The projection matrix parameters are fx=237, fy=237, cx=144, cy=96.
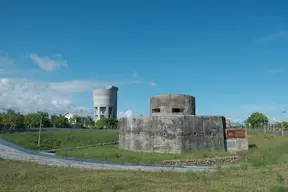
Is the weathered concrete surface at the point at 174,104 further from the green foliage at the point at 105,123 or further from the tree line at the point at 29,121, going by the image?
the green foliage at the point at 105,123

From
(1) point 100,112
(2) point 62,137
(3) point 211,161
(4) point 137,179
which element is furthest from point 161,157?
(1) point 100,112

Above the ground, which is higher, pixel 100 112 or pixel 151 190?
pixel 100 112

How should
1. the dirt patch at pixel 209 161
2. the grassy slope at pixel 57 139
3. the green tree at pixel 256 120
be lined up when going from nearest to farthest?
the dirt patch at pixel 209 161 < the grassy slope at pixel 57 139 < the green tree at pixel 256 120

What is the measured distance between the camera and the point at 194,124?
2650 centimetres

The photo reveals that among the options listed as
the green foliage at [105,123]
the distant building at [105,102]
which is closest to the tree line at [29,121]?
the green foliage at [105,123]

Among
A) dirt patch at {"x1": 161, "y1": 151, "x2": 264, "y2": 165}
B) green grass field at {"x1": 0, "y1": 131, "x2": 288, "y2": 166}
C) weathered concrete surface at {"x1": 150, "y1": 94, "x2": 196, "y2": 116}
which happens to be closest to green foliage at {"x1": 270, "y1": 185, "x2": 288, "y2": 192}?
green grass field at {"x1": 0, "y1": 131, "x2": 288, "y2": 166}


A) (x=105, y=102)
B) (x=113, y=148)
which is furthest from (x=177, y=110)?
(x=105, y=102)

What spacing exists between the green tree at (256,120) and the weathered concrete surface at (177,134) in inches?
2188

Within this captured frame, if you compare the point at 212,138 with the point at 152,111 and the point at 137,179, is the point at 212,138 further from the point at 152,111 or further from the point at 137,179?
the point at 137,179

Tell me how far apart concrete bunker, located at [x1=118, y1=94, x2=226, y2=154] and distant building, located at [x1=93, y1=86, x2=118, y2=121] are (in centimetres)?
9048

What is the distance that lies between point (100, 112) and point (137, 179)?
4411 inches

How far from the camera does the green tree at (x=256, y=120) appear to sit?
7681cm

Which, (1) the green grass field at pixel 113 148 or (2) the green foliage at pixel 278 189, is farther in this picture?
(1) the green grass field at pixel 113 148

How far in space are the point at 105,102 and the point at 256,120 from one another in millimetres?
70069
